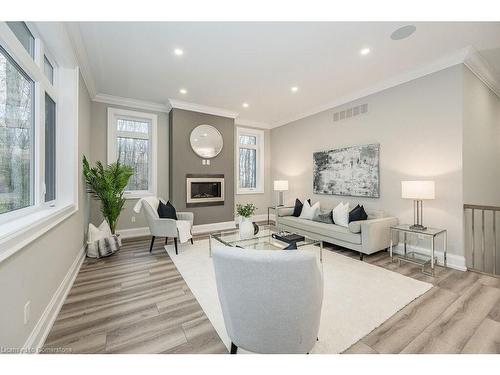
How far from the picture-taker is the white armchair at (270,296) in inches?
44.7

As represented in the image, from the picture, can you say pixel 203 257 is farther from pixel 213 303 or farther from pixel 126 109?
pixel 126 109

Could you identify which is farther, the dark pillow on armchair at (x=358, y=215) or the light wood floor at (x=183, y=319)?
the dark pillow on armchair at (x=358, y=215)

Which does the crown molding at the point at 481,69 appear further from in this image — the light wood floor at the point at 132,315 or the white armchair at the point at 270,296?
the light wood floor at the point at 132,315

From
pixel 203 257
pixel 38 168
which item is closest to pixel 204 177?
pixel 203 257

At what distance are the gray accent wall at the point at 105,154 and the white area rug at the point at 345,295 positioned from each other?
1.88m

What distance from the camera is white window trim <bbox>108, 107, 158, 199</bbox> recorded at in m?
4.41

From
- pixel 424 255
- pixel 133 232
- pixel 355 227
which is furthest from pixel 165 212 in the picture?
pixel 424 255

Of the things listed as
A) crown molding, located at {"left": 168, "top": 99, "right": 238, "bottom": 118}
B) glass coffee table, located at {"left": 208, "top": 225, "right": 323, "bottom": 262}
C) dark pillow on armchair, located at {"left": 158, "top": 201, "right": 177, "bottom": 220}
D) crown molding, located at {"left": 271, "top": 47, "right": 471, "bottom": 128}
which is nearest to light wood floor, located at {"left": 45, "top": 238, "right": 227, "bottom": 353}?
glass coffee table, located at {"left": 208, "top": 225, "right": 323, "bottom": 262}

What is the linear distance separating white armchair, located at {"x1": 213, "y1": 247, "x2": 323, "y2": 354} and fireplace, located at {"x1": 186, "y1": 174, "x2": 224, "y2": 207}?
387cm

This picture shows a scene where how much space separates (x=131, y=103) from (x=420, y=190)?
5.41 meters

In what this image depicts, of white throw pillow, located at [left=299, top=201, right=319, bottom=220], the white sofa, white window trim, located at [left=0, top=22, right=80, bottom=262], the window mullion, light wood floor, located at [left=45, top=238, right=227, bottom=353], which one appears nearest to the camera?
white window trim, located at [left=0, top=22, right=80, bottom=262]

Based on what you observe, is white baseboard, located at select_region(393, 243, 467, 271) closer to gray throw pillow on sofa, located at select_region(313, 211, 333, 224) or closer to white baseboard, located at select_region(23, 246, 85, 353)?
gray throw pillow on sofa, located at select_region(313, 211, 333, 224)

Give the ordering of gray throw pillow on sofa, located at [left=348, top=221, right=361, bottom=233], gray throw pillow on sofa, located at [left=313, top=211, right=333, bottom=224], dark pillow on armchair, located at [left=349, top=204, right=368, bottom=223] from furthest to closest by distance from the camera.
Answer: gray throw pillow on sofa, located at [left=313, top=211, right=333, bottom=224]
dark pillow on armchair, located at [left=349, top=204, right=368, bottom=223]
gray throw pillow on sofa, located at [left=348, top=221, right=361, bottom=233]

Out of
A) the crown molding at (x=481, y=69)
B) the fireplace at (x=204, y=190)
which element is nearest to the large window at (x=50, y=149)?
the fireplace at (x=204, y=190)
